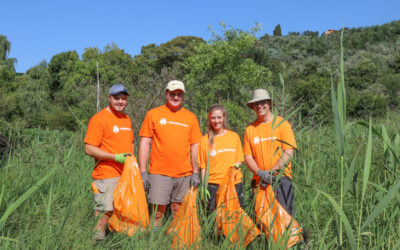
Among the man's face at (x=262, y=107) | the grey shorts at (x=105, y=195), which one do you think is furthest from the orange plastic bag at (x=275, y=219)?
the grey shorts at (x=105, y=195)

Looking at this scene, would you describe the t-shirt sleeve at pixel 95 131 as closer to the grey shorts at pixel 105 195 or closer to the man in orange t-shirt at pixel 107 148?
the man in orange t-shirt at pixel 107 148

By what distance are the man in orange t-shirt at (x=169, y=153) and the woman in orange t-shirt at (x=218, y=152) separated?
177mm

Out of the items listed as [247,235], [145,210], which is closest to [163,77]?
[145,210]

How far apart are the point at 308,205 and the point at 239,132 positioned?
485 cm

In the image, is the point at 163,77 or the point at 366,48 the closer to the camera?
the point at 163,77

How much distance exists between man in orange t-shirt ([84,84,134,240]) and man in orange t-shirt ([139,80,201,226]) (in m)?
0.24

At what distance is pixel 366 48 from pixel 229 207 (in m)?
50.3

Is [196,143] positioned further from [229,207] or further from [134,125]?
[134,125]

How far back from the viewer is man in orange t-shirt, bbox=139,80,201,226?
2926mm

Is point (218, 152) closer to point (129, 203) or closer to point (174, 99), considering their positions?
point (174, 99)

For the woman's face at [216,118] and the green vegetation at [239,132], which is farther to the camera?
the woman's face at [216,118]

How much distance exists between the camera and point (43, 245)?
1.84m

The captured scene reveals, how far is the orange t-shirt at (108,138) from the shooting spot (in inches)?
109

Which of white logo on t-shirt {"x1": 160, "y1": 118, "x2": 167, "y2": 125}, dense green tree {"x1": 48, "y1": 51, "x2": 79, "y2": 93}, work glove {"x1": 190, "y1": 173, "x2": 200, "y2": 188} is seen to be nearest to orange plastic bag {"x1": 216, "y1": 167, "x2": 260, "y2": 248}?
work glove {"x1": 190, "y1": 173, "x2": 200, "y2": 188}
